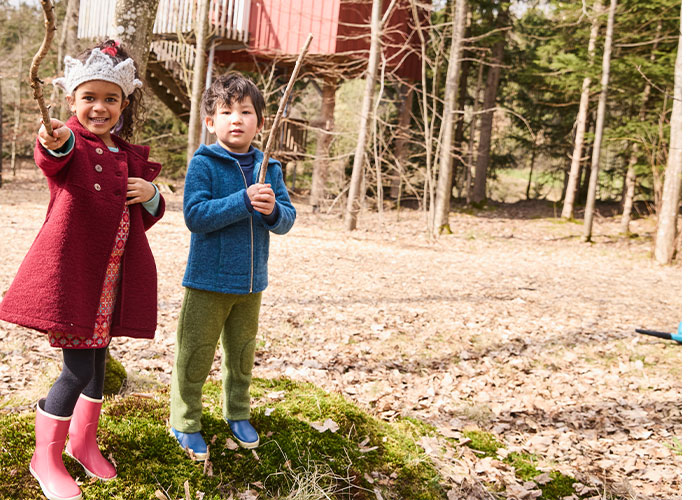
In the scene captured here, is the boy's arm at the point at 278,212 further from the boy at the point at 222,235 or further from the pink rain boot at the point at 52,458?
the pink rain boot at the point at 52,458

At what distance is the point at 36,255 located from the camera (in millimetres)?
2242

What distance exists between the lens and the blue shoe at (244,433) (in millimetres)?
2990

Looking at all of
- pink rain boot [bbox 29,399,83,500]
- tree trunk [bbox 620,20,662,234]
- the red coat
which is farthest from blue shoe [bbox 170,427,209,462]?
tree trunk [bbox 620,20,662,234]

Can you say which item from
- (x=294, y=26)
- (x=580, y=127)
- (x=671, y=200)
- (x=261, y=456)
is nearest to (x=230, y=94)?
(x=261, y=456)

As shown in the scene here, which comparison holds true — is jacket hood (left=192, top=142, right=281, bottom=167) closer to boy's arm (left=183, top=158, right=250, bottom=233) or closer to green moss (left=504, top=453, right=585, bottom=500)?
boy's arm (left=183, top=158, right=250, bottom=233)

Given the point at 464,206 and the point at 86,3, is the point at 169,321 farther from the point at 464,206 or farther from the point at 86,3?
the point at 464,206

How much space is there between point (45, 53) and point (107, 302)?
111 cm

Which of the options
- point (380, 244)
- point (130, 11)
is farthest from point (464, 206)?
point (130, 11)

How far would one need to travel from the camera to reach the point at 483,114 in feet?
65.1

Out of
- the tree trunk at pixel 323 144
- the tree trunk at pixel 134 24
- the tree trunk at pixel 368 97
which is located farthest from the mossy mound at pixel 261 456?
the tree trunk at pixel 323 144

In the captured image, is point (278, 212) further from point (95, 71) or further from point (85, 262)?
point (95, 71)

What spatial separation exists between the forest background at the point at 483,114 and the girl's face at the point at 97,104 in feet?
26.6

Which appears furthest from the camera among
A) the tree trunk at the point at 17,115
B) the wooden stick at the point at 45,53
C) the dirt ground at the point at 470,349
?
the tree trunk at the point at 17,115

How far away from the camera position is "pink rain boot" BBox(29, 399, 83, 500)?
7.61 ft
